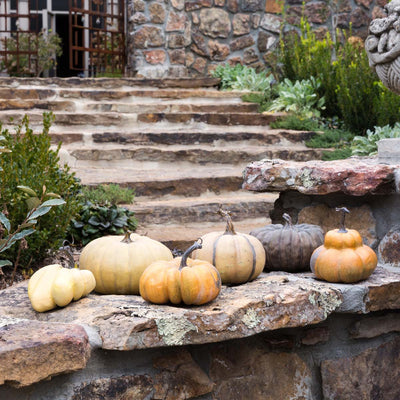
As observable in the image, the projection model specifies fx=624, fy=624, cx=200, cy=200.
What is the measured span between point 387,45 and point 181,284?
1.75m

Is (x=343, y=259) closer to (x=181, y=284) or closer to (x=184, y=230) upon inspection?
(x=181, y=284)

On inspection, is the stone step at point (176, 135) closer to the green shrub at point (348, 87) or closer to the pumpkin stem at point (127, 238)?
the green shrub at point (348, 87)

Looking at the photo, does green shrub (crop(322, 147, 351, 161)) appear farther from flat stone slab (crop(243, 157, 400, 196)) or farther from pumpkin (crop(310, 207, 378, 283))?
pumpkin (crop(310, 207, 378, 283))

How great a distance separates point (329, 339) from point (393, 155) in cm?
107

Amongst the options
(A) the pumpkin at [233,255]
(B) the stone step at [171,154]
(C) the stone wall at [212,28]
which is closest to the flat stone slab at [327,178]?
(A) the pumpkin at [233,255]

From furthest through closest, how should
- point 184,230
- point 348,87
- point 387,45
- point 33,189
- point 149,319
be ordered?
point 348,87 < point 184,230 < point 387,45 < point 33,189 < point 149,319

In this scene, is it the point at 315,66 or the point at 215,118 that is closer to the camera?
the point at 215,118

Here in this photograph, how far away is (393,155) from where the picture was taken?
2971mm

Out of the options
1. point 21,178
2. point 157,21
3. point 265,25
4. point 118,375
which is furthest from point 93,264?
point 265,25

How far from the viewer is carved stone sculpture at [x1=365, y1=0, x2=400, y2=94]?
295 centimetres

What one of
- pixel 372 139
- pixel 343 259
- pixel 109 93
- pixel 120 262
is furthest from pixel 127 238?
pixel 109 93

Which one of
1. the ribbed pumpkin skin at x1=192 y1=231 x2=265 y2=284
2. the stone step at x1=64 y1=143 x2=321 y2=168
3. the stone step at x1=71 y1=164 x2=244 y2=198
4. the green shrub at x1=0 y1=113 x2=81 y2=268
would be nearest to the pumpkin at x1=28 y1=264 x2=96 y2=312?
the ribbed pumpkin skin at x1=192 y1=231 x2=265 y2=284

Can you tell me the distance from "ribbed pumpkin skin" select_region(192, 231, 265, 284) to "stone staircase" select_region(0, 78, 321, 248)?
1485 mm

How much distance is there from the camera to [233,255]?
7.72ft
